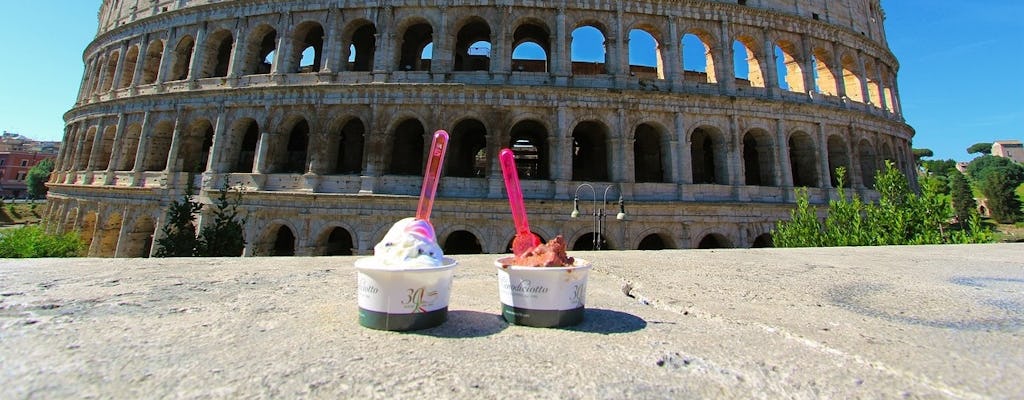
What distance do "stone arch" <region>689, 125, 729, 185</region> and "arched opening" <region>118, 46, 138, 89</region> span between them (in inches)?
1086

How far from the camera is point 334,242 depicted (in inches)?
658

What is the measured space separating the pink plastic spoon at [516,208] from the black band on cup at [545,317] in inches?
15.1

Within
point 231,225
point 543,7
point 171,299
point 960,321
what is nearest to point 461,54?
point 543,7

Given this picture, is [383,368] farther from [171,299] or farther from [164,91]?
[164,91]

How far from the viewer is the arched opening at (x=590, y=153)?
17422 mm

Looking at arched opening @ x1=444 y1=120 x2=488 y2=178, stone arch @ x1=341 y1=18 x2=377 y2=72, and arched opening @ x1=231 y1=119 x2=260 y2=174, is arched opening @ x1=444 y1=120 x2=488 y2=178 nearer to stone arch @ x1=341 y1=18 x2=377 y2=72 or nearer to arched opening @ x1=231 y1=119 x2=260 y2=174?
stone arch @ x1=341 y1=18 x2=377 y2=72

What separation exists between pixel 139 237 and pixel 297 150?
25.0 feet

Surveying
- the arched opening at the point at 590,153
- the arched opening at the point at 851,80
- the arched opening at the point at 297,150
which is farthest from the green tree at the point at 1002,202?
the arched opening at the point at 297,150

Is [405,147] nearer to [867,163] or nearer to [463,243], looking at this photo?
[463,243]

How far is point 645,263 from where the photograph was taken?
539cm

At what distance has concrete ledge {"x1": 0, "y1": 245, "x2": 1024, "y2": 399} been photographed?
154 cm

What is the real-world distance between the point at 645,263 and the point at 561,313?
345 cm

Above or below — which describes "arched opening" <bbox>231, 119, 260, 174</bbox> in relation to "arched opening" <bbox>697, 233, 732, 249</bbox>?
above

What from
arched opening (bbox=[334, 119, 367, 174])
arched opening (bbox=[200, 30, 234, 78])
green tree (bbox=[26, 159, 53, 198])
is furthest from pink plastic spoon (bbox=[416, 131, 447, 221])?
green tree (bbox=[26, 159, 53, 198])
